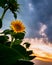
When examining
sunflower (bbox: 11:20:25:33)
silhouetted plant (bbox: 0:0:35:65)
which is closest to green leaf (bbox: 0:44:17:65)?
silhouetted plant (bbox: 0:0:35:65)

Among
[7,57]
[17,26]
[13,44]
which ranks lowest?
[7,57]

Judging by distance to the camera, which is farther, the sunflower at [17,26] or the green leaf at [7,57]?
the sunflower at [17,26]

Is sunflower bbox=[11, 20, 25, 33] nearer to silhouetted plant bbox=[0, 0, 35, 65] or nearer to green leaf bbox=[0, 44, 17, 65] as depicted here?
silhouetted plant bbox=[0, 0, 35, 65]

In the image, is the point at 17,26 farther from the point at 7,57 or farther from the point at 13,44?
the point at 7,57

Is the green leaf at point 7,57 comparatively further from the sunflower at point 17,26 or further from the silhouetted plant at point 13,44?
the sunflower at point 17,26

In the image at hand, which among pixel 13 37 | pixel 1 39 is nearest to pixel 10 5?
pixel 13 37

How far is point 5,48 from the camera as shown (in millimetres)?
477

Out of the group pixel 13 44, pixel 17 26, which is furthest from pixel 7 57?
pixel 17 26

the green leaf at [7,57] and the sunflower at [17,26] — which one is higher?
the sunflower at [17,26]

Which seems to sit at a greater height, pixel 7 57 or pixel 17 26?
pixel 17 26

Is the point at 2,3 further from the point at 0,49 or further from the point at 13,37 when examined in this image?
the point at 0,49

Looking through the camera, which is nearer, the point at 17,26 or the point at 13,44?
the point at 13,44

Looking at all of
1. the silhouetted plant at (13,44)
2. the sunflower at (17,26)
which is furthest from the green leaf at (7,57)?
the sunflower at (17,26)

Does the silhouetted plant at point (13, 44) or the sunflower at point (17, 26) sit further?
the sunflower at point (17, 26)
